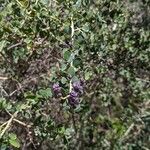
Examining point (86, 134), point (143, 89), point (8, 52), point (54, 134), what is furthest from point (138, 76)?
point (54, 134)

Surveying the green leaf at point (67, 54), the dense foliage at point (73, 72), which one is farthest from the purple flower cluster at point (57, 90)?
the green leaf at point (67, 54)

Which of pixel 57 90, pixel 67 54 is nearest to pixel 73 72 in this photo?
pixel 67 54

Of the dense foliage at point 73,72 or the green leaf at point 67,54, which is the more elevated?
the dense foliage at point 73,72

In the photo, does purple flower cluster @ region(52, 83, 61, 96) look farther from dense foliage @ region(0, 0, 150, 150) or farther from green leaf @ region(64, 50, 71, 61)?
green leaf @ region(64, 50, 71, 61)

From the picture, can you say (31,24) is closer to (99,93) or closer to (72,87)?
(72,87)

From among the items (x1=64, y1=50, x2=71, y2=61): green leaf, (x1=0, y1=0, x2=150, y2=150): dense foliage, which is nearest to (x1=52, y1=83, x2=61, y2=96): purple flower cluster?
(x1=0, y1=0, x2=150, y2=150): dense foliage

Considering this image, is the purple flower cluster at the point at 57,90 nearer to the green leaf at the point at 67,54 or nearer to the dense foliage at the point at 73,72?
the dense foliage at the point at 73,72

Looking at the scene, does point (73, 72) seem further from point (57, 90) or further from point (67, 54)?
point (57, 90)

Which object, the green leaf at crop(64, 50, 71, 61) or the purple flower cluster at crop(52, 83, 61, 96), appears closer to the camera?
the green leaf at crop(64, 50, 71, 61)
